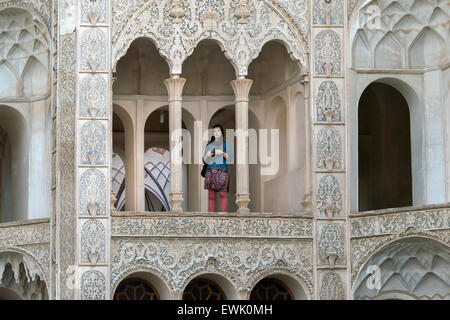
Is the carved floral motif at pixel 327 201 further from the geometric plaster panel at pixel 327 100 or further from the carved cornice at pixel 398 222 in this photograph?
the geometric plaster panel at pixel 327 100

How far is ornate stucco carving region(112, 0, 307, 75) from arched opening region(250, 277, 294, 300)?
325 cm

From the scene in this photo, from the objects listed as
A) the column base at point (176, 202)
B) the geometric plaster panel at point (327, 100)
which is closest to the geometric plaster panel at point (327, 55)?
the geometric plaster panel at point (327, 100)

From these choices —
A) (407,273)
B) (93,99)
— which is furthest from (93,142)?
(407,273)

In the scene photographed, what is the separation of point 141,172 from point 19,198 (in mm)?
2262

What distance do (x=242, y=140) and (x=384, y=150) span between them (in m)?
4.14

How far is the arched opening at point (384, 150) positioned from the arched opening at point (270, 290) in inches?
139

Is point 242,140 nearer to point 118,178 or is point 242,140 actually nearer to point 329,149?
point 329,149

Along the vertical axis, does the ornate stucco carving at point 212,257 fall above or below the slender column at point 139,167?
below

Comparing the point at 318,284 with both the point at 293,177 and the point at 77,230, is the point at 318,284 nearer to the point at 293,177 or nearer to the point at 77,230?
the point at 293,177

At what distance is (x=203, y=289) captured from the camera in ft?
68.9

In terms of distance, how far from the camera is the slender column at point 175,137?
2070 cm

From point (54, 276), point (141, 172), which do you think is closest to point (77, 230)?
point (54, 276)

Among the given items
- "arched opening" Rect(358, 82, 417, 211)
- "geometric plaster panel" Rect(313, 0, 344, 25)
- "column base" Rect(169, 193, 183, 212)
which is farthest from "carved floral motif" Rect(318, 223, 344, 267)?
"arched opening" Rect(358, 82, 417, 211)

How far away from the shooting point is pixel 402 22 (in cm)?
2141
